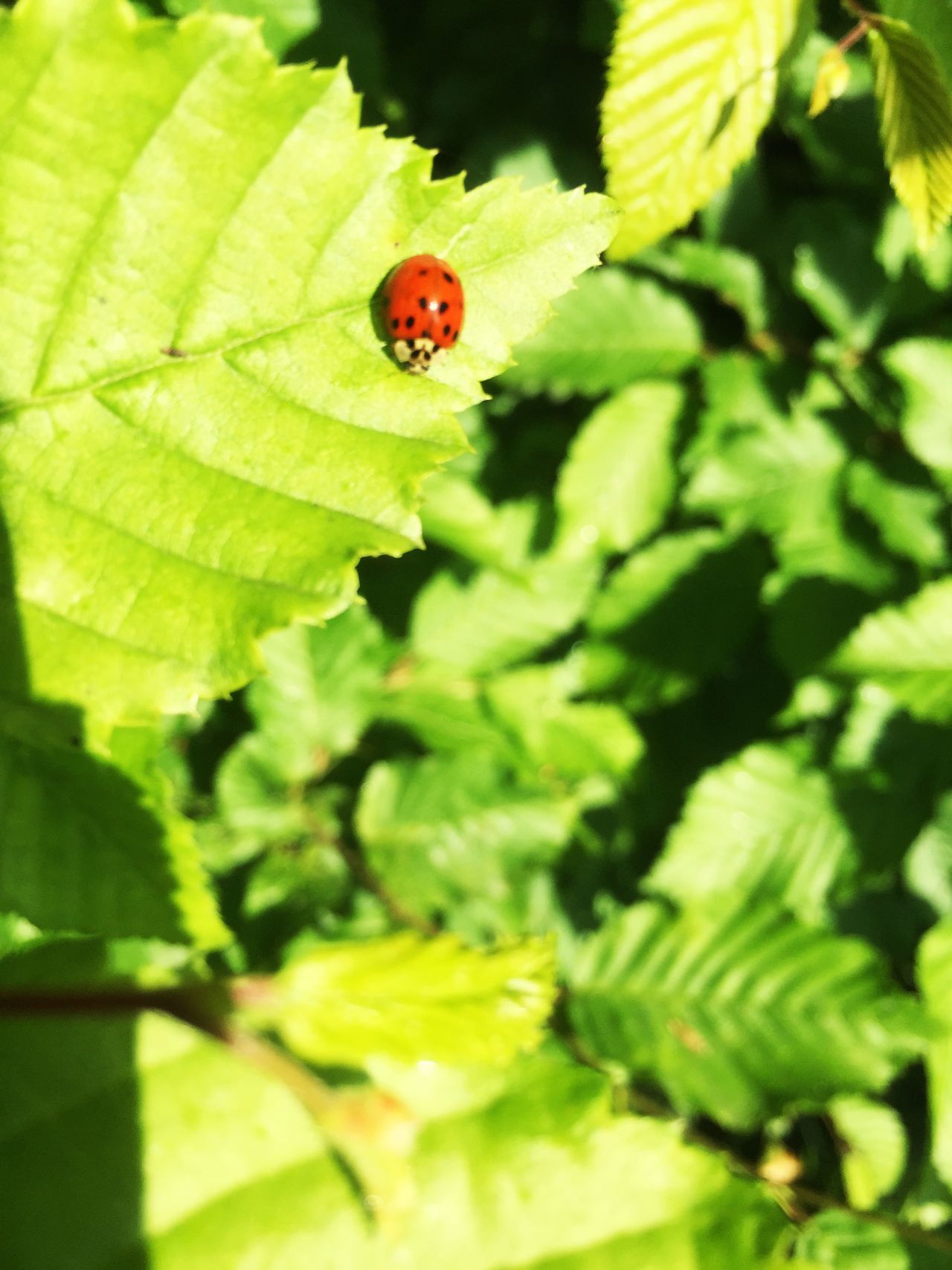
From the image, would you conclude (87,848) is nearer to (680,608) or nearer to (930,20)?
(930,20)

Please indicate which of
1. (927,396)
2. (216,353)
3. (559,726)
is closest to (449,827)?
(559,726)

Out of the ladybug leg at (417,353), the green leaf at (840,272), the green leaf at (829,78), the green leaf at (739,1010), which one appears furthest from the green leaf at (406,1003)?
the green leaf at (840,272)

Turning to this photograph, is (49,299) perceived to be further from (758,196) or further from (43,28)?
(758,196)

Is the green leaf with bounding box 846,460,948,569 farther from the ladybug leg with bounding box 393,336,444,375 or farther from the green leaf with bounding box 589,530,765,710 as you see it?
the ladybug leg with bounding box 393,336,444,375

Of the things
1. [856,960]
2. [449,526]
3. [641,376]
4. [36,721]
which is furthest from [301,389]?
[856,960]

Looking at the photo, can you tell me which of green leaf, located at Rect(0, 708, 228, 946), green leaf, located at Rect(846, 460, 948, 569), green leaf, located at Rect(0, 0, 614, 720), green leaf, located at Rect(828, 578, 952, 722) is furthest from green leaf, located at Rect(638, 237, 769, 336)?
green leaf, located at Rect(0, 708, 228, 946)

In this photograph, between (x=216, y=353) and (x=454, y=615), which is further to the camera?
(x=454, y=615)
